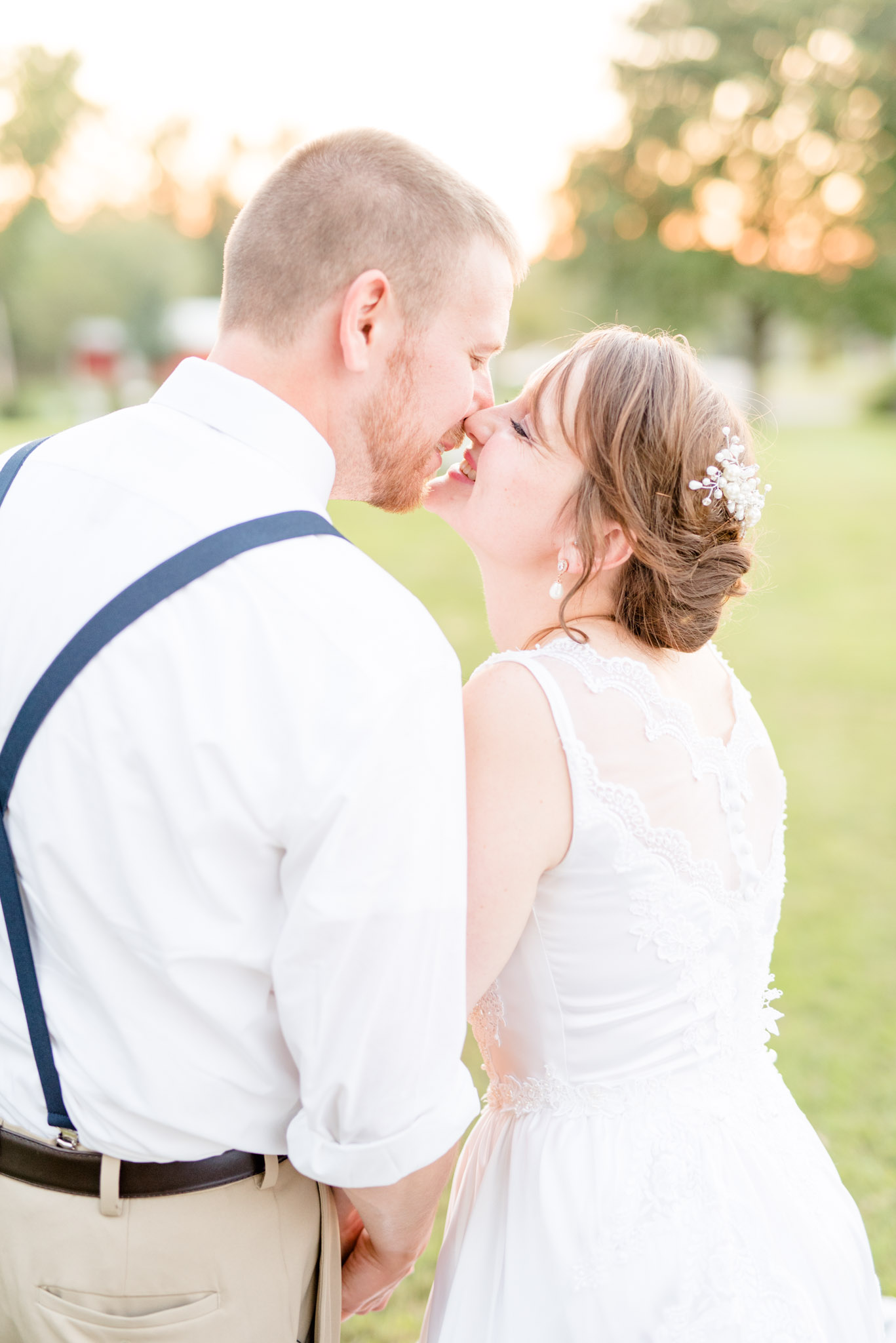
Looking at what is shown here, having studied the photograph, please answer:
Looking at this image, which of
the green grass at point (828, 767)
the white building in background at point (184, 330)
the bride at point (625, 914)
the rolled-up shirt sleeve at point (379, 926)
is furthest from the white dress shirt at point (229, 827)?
the white building in background at point (184, 330)

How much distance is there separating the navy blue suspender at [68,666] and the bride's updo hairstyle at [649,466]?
0.72m

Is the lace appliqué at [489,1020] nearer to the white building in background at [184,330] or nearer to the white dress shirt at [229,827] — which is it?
the white dress shirt at [229,827]

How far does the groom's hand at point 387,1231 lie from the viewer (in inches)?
69.2

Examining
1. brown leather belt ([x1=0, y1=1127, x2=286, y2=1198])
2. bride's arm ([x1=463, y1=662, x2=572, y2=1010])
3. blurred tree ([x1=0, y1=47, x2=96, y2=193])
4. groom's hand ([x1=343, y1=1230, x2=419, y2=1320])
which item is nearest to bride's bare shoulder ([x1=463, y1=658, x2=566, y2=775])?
bride's arm ([x1=463, y1=662, x2=572, y2=1010])

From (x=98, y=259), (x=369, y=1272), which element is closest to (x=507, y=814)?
(x=369, y=1272)

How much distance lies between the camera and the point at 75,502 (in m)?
1.55

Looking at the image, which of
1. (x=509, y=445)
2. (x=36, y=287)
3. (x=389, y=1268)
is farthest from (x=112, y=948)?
(x=36, y=287)

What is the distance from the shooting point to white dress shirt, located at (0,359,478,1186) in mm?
1443

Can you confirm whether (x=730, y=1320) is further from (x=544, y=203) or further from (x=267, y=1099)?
(x=544, y=203)

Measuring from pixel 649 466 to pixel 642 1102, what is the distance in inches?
47.4

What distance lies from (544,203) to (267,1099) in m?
41.6

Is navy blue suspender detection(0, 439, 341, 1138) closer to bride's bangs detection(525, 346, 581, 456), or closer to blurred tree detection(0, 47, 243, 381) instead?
bride's bangs detection(525, 346, 581, 456)

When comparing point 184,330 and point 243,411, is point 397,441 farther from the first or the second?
point 184,330

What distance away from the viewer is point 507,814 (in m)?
1.84
